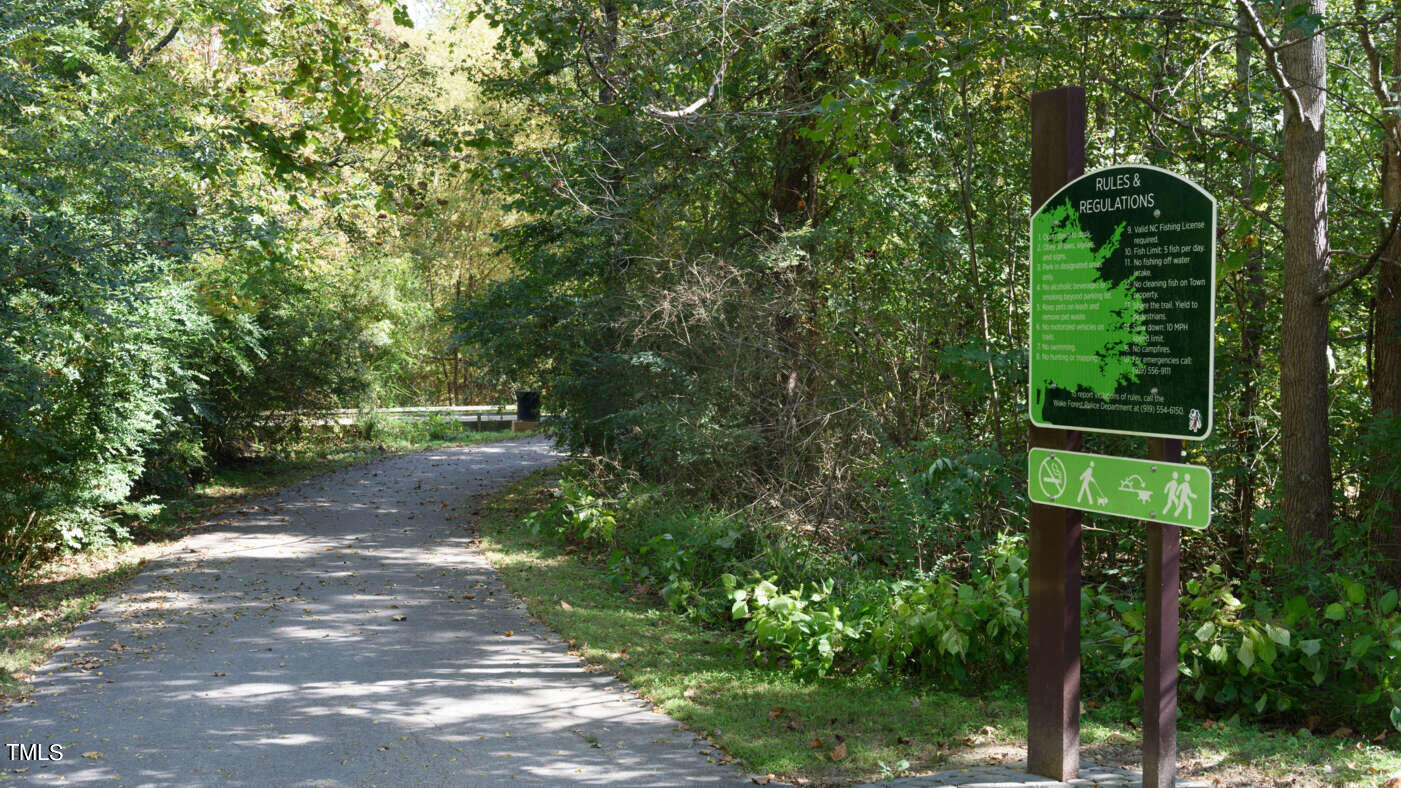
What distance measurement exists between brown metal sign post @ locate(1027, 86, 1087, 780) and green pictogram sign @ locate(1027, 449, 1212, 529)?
0.35ft

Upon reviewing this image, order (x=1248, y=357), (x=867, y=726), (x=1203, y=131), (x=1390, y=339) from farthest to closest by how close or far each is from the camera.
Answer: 1. (x=1203, y=131)
2. (x=1248, y=357)
3. (x=1390, y=339)
4. (x=867, y=726)

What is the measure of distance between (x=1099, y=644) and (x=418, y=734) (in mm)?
4068

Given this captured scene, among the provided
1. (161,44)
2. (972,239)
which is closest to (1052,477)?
(972,239)

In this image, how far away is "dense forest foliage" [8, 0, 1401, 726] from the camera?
22.1ft

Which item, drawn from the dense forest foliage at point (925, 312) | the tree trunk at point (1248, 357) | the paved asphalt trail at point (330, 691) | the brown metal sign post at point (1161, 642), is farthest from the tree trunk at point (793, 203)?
the brown metal sign post at point (1161, 642)

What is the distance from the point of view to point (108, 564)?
11406 millimetres

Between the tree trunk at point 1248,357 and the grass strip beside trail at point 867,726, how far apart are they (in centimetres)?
287

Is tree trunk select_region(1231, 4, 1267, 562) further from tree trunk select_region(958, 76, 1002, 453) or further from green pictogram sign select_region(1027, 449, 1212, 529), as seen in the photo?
green pictogram sign select_region(1027, 449, 1212, 529)

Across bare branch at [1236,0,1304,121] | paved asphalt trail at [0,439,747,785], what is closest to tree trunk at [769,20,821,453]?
paved asphalt trail at [0,439,747,785]

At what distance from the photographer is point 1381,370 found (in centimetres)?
718

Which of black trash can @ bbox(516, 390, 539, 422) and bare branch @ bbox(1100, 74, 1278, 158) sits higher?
bare branch @ bbox(1100, 74, 1278, 158)

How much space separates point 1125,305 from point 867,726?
9.01 ft

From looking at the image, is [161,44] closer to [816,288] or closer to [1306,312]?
[816,288]

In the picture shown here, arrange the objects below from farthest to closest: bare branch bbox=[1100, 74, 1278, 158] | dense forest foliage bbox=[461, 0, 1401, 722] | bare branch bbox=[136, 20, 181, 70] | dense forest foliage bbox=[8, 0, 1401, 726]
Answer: bare branch bbox=[136, 20, 181, 70] → bare branch bbox=[1100, 74, 1278, 158] → dense forest foliage bbox=[8, 0, 1401, 726] → dense forest foliage bbox=[461, 0, 1401, 722]
